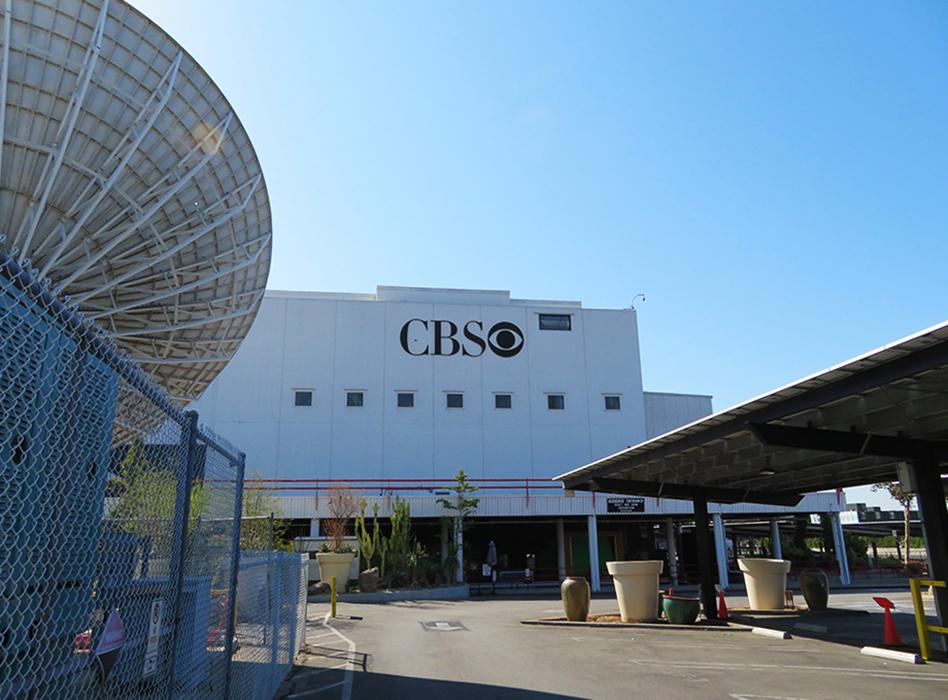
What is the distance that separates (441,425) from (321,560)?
1159 cm

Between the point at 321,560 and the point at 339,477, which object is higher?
the point at 339,477

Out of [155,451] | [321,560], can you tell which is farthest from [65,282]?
[321,560]

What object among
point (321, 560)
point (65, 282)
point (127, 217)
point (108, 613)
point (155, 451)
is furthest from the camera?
point (321, 560)

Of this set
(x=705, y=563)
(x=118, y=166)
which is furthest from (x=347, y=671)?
(x=705, y=563)

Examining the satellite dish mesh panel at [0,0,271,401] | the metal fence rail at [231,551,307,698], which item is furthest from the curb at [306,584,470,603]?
the metal fence rail at [231,551,307,698]

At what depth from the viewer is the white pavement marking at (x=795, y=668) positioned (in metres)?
9.88

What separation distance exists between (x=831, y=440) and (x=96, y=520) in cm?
1198

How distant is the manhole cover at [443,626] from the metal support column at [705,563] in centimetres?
598

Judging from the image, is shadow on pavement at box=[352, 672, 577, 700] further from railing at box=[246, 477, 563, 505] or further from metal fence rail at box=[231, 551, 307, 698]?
railing at box=[246, 477, 563, 505]

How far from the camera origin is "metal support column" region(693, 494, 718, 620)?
16828mm

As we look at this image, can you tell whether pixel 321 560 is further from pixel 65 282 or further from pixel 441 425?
pixel 65 282

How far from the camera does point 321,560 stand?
84.8 feet

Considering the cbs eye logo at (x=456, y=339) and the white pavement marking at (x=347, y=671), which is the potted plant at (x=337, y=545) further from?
the cbs eye logo at (x=456, y=339)

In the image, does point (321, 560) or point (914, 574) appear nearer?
point (321, 560)
